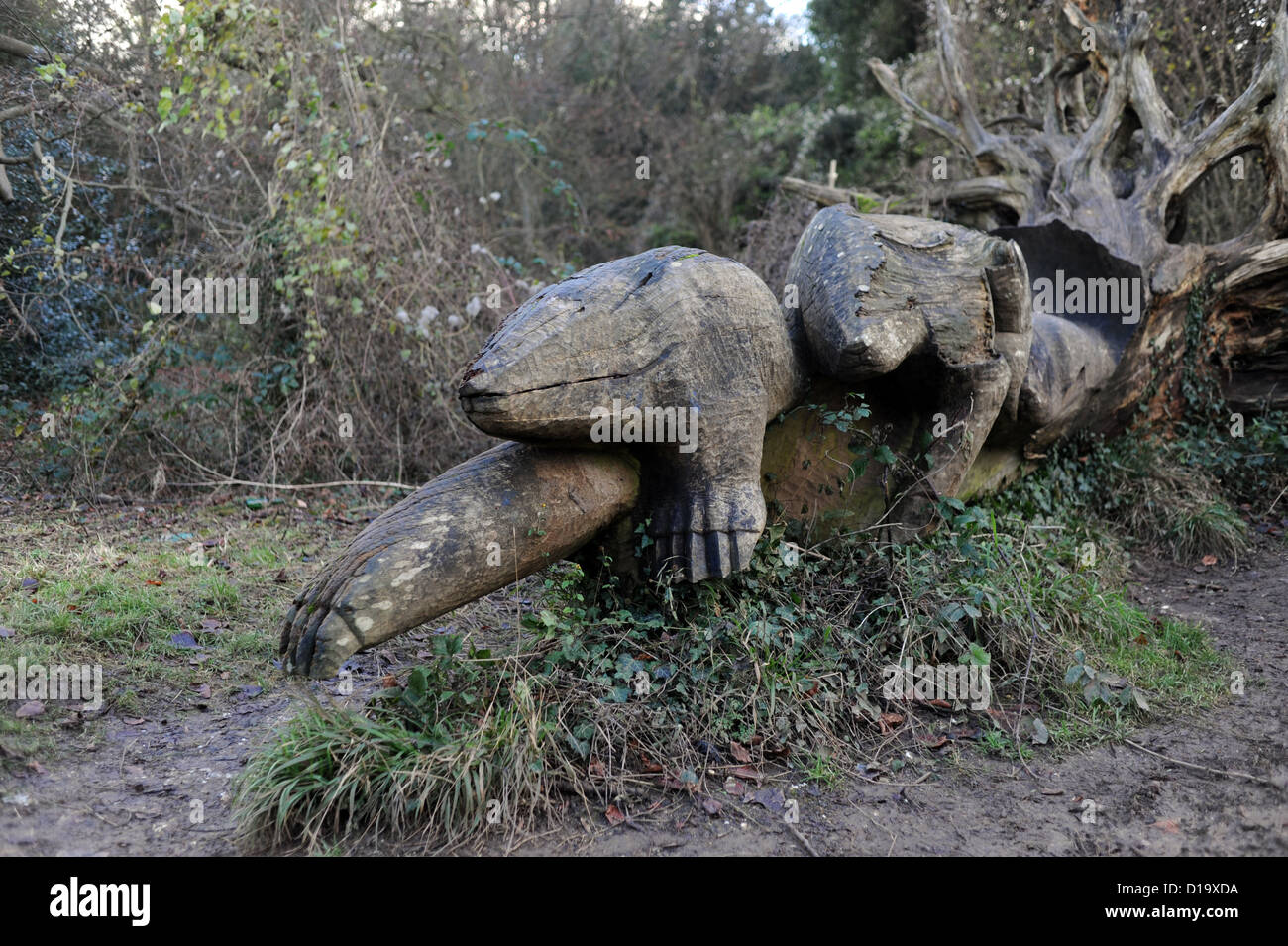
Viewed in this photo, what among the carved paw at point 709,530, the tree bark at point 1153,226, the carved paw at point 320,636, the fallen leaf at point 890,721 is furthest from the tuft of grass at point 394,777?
the tree bark at point 1153,226

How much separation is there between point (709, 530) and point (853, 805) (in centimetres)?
100

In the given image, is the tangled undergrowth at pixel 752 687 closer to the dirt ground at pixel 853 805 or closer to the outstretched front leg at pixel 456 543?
A: the dirt ground at pixel 853 805

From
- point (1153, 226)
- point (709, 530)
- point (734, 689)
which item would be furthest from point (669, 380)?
point (1153, 226)

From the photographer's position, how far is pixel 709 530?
3.34 meters

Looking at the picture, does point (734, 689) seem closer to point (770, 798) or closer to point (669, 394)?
point (770, 798)

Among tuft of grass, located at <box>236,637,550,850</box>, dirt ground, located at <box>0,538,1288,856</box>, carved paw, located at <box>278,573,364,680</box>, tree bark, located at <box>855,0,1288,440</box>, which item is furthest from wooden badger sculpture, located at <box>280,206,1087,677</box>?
tree bark, located at <box>855,0,1288,440</box>

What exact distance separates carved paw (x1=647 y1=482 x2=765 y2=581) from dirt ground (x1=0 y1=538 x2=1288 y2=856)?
790mm

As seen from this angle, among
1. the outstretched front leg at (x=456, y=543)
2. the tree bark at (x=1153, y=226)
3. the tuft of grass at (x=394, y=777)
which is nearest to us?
the tuft of grass at (x=394, y=777)

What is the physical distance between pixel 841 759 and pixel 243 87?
5.87 metres

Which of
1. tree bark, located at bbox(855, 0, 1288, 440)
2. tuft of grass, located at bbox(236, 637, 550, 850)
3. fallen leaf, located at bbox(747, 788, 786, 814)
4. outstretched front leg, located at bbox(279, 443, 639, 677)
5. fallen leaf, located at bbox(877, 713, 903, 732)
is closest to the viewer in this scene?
tuft of grass, located at bbox(236, 637, 550, 850)

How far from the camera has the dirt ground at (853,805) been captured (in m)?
2.65

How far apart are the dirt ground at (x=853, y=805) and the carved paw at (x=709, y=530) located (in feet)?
2.59

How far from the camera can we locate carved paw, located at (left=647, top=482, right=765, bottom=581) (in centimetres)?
334

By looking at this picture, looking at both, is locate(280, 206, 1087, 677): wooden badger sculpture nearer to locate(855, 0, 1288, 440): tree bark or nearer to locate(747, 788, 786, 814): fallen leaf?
locate(747, 788, 786, 814): fallen leaf
